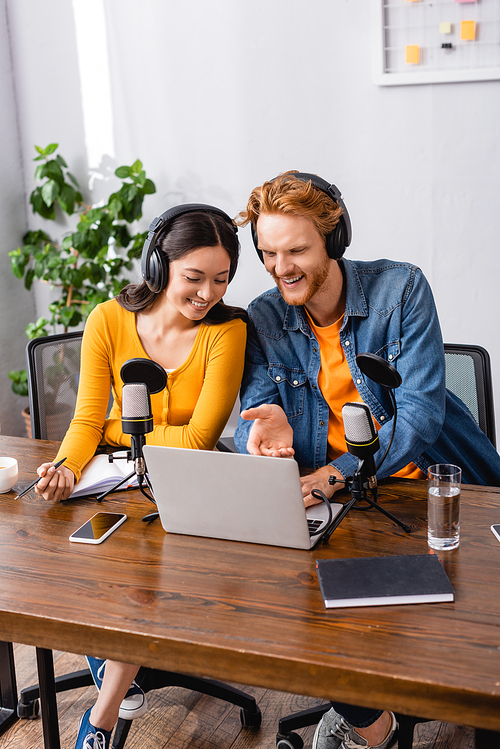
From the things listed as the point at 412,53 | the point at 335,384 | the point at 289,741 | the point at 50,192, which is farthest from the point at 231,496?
the point at 50,192

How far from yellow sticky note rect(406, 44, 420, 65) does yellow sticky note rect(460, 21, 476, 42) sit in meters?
0.16

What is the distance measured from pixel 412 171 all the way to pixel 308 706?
1935 mm

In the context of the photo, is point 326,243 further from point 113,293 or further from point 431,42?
point 113,293

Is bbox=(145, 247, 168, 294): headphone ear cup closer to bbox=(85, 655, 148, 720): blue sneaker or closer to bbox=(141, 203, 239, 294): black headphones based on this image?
bbox=(141, 203, 239, 294): black headphones

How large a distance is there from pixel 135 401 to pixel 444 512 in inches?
22.3

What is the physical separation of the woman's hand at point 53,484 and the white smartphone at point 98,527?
0.10 m

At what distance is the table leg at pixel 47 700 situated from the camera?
126 cm

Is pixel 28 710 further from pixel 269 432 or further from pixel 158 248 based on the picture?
pixel 158 248

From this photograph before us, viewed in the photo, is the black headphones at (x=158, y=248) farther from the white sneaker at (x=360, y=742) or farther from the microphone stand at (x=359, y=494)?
the white sneaker at (x=360, y=742)

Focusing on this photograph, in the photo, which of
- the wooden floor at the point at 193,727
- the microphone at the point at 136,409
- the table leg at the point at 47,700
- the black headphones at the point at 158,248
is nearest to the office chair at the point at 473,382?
the wooden floor at the point at 193,727

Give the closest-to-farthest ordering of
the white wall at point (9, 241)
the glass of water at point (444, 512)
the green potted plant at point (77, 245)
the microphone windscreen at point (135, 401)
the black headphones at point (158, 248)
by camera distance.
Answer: the glass of water at point (444, 512), the microphone windscreen at point (135, 401), the black headphones at point (158, 248), the green potted plant at point (77, 245), the white wall at point (9, 241)

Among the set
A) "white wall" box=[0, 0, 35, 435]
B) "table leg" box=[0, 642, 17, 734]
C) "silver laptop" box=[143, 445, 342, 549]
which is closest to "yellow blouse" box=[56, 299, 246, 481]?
"silver laptop" box=[143, 445, 342, 549]

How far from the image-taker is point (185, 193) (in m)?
2.91

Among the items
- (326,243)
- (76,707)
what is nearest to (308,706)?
(76,707)
